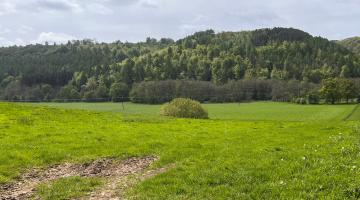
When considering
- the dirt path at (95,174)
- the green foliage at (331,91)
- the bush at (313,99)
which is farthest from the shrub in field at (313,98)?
the dirt path at (95,174)

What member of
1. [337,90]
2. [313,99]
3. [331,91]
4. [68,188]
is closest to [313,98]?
[313,99]

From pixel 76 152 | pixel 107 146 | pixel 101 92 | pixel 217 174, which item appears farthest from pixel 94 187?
pixel 101 92

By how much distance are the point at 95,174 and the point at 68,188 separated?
9.23 ft

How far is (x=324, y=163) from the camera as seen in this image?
686 inches

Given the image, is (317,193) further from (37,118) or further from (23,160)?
(37,118)

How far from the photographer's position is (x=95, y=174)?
18.7m

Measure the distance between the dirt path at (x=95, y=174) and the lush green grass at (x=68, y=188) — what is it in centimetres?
36

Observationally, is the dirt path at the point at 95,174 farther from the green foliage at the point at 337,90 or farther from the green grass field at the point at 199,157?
the green foliage at the point at 337,90

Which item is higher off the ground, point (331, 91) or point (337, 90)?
point (337, 90)

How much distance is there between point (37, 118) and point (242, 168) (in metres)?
25.2

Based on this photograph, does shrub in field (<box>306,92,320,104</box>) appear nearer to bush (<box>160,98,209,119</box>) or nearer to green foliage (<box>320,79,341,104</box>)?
green foliage (<box>320,79,341,104</box>)

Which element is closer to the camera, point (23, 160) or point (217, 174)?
point (217, 174)

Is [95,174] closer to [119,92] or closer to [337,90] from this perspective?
[337,90]

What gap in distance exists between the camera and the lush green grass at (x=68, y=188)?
1493cm
